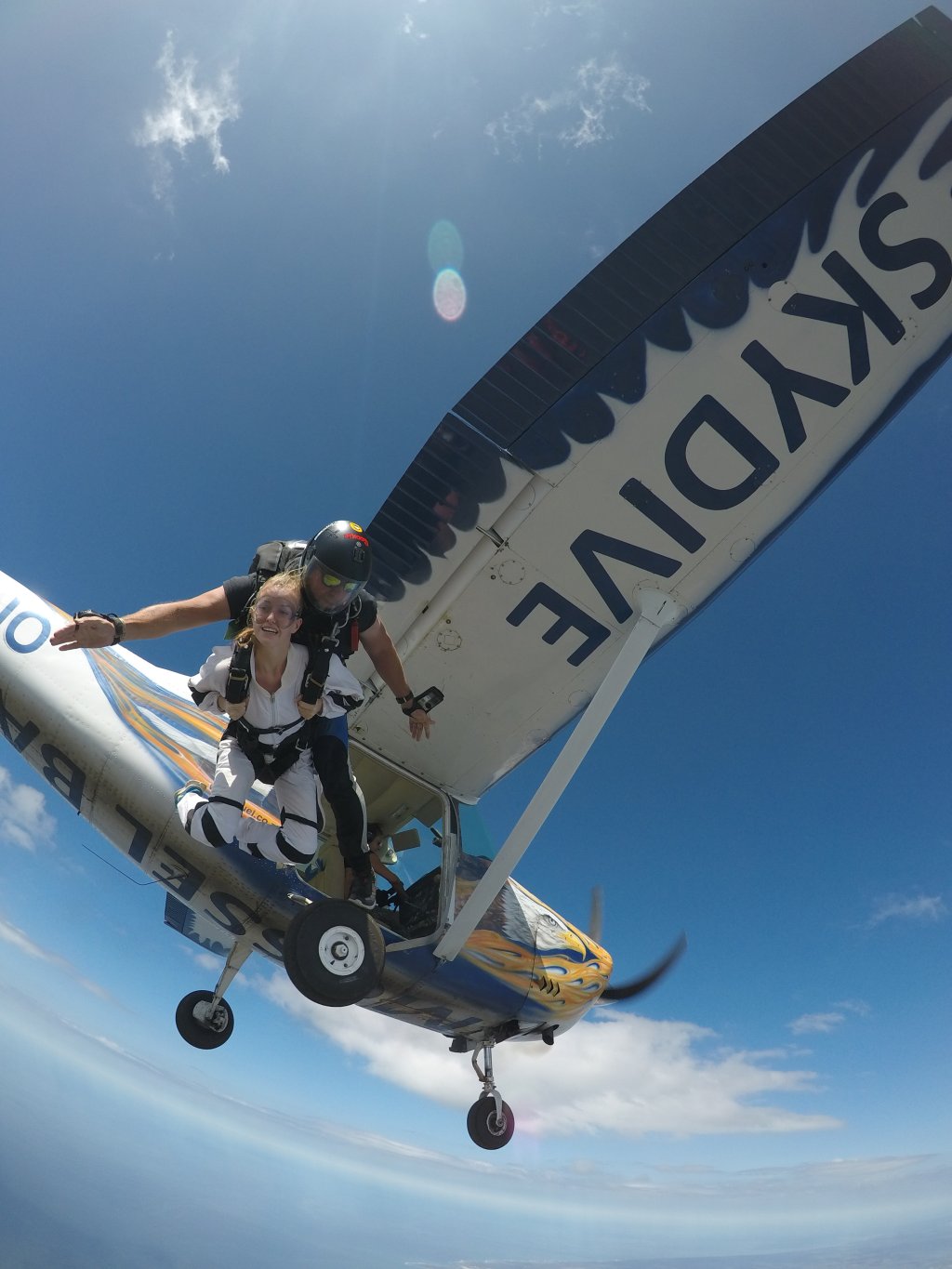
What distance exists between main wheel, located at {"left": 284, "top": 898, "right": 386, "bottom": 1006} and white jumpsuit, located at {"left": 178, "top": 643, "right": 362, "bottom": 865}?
0.32 metres

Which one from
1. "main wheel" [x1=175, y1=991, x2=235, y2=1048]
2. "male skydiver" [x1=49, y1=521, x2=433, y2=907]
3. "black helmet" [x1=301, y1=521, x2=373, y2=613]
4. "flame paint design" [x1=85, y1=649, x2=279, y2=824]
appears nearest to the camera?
"male skydiver" [x1=49, y1=521, x2=433, y2=907]

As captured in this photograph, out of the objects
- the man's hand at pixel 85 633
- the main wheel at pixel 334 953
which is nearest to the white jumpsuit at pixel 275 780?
the main wheel at pixel 334 953

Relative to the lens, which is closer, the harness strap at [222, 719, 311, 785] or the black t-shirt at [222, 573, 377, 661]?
the black t-shirt at [222, 573, 377, 661]

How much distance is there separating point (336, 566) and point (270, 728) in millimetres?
862

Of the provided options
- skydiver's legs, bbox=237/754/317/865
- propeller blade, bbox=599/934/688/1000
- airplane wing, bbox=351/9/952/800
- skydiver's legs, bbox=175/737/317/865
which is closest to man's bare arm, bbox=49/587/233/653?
skydiver's legs, bbox=175/737/317/865

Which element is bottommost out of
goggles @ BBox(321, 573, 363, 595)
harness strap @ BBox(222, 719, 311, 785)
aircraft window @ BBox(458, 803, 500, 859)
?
harness strap @ BBox(222, 719, 311, 785)

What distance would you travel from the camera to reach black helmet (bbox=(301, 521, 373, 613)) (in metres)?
2.80

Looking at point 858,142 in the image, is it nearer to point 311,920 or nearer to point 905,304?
point 905,304

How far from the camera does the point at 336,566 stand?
9.17ft

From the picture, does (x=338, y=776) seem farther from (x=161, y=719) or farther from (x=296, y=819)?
(x=161, y=719)

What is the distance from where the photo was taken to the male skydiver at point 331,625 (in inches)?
100

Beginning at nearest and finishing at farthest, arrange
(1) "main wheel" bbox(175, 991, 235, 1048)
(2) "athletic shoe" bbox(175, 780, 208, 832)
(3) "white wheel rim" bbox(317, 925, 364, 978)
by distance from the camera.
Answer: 1. (3) "white wheel rim" bbox(317, 925, 364, 978)
2. (2) "athletic shoe" bbox(175, 780, 208, 832)
3. (1) "main wheel" bbox(175, 991, 235, 1048)

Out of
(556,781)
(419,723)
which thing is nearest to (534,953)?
(556,781)

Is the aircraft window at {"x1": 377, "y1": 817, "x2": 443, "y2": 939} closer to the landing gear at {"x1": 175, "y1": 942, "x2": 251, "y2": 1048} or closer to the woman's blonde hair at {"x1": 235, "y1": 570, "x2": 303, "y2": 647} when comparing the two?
the landing gear at {"x1": 175, "y1": 942, "x2": 251, "y2": 1048}
